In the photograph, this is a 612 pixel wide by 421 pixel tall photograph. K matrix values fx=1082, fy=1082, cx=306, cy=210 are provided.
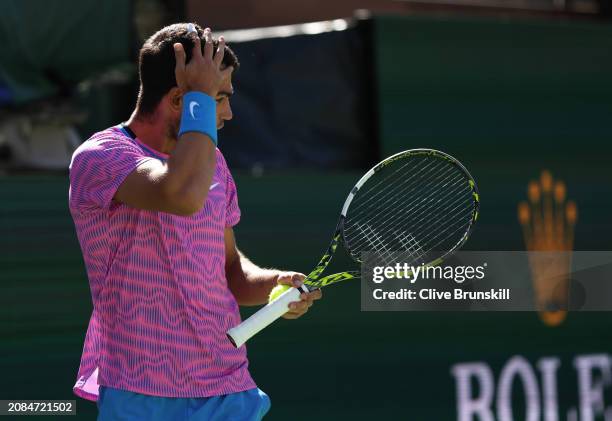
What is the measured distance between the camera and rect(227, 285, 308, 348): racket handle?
105 inches

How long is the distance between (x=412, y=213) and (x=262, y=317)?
1.70m

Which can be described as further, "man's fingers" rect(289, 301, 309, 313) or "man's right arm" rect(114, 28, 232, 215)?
"man's fingers" rect(289, 301, 309, 313)

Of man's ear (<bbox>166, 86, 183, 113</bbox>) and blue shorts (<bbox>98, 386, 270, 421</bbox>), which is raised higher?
man's ear (<bbox>166, 86, 183, 113</bbox>)

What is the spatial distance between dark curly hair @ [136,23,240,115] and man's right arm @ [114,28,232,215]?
0.16 feet

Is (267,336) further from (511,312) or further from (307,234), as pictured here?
(511,312)

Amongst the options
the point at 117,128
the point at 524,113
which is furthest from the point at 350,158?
the point at 117,128

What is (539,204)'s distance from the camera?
5.24m

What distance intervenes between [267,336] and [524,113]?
171cm

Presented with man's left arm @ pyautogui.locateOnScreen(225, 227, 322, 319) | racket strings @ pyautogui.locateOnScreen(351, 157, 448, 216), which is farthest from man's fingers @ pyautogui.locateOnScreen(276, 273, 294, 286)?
racket strings @ pyautogui.locateOnScreen(351, 157, 448, 216)

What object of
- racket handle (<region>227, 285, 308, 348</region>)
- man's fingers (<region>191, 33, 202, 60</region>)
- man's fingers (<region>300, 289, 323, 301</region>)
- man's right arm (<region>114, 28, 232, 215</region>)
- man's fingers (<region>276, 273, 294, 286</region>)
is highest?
man's fingers (<region>191, 33, 202, 60</region>)

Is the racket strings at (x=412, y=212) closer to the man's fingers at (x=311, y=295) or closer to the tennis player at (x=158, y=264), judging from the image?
Answer: the man's fingers at (x=311, y=295)

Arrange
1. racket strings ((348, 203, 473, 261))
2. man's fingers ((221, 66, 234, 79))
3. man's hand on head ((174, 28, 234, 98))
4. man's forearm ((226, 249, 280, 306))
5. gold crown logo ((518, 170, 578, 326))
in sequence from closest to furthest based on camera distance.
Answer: man's hand on head ((174, 28, 234, 98)) → man's fingers ((221, 66, 234, 79)) → man's forearm ((226, 249, 280, 306)) → racket strings ((348, 203, 473, 261)) → gold crown logo ((518, 170, 578, 326))

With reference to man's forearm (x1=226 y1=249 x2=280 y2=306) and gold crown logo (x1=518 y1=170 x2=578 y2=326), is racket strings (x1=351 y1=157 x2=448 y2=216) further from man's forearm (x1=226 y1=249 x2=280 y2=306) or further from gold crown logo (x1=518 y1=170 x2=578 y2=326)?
man's forearm (x1=226 y1=249 x2=280 y2=306)

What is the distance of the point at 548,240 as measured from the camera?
17.2ft
